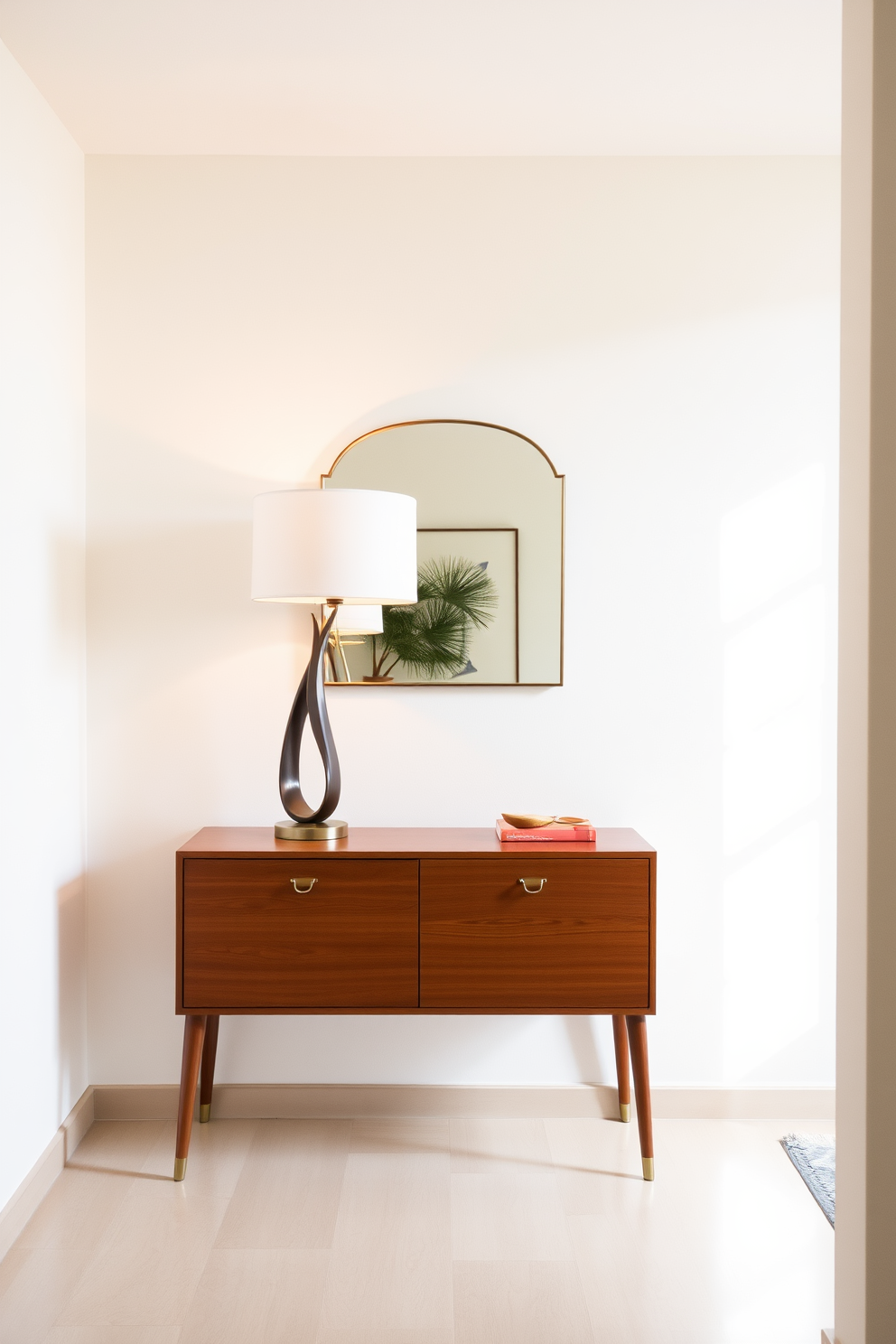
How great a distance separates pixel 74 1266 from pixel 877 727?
75.3 inches

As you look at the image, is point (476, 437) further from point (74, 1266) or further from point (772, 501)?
point (74, 1266)

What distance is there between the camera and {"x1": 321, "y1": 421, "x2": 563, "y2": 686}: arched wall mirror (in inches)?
112

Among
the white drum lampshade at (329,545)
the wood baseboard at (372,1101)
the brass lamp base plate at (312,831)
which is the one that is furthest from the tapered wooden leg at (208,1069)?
the white drum lampshade at (329,545)

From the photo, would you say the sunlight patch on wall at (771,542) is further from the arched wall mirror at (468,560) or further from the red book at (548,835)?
the red book at (548,835)

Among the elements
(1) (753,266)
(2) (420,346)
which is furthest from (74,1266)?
(1) (753,266)

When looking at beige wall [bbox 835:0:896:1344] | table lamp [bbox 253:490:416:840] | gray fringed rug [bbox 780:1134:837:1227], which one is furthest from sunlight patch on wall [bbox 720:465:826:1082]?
beige wall [bbox 835:0:896:1344]

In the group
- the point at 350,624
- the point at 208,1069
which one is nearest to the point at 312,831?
the point at 350,624

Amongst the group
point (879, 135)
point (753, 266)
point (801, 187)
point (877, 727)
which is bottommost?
point (877, 727)

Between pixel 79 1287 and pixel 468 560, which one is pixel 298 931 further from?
pixel 468 560

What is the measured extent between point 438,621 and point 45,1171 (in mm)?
1652

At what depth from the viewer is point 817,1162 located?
2609 mm

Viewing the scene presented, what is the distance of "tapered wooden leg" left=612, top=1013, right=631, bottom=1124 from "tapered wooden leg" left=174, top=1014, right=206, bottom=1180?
1.07 m

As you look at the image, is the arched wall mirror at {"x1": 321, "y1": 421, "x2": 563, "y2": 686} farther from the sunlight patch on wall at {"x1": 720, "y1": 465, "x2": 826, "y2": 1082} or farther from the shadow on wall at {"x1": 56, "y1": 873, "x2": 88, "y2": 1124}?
the shadow on wall at {"x1": 56, "y1": 873, "x2": 88, "y2": 1124}

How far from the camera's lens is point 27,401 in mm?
2455
